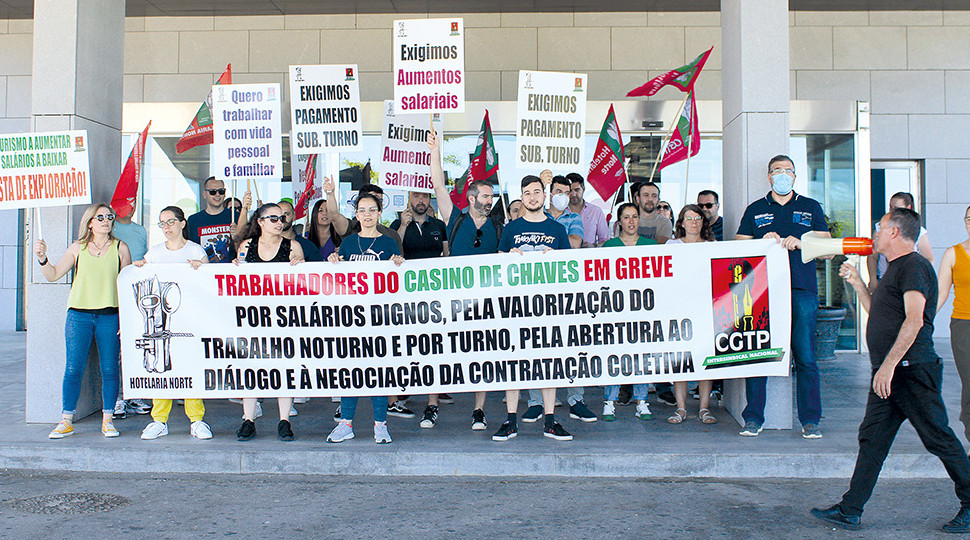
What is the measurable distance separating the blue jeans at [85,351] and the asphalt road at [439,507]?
797 mm

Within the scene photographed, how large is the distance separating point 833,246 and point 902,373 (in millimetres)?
1067

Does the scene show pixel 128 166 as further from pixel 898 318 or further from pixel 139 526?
pixel 898 318

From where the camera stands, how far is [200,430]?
6305mm

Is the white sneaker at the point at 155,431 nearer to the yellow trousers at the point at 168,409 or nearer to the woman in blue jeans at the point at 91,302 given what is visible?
the yellow trousers at the point at 168,409

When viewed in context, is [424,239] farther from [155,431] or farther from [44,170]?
[44,170]

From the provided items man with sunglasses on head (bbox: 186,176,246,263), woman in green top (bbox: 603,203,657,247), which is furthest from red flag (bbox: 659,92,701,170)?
man with sunglasses on head (bbox: 186,176,246,263)

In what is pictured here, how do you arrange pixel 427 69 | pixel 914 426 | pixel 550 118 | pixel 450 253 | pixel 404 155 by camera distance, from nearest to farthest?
pixel 914 426 < pixel 450 253 < pixel 427 69 < pixel 550 118 < pixel 404 155

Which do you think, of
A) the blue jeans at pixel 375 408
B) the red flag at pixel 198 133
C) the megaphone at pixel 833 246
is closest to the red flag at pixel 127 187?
the red flag at pixel 198 133

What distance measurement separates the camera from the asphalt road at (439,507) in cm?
441

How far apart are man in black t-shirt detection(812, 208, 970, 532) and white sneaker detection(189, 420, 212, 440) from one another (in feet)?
A: 14.9

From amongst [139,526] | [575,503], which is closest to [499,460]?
[575,503]

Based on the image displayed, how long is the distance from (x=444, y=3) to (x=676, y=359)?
311 inches

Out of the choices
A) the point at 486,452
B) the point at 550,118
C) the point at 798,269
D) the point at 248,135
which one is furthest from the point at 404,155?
the point at 798,269

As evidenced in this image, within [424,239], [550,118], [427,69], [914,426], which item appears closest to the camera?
[914,426]
